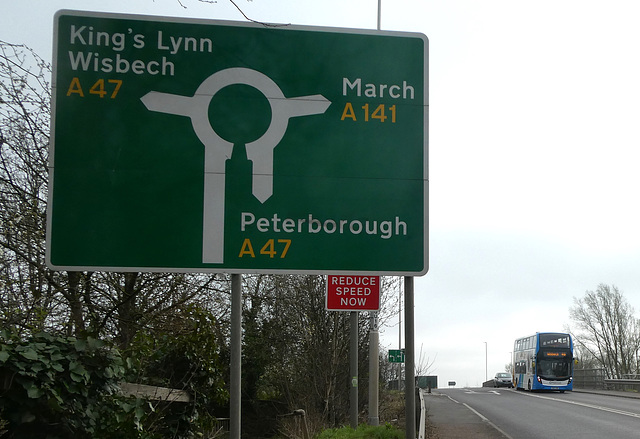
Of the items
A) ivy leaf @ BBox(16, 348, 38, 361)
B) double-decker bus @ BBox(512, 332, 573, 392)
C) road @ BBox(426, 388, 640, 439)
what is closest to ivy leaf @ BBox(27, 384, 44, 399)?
ivy leaf @ BBox(16, 348, 38, 361)

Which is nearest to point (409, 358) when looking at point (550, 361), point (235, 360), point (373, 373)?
point (235, 360)

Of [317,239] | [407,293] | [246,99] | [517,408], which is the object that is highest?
[246,99]

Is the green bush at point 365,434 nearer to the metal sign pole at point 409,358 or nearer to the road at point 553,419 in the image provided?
the road at point 553,419

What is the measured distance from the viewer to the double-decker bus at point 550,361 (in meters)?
44.7

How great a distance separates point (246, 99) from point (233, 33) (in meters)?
0.45

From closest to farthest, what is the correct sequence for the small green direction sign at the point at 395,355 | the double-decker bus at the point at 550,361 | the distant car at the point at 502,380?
the small green direction sign at the point at 395,355 < the double-decker bus at the point at 550,361 < the distant car at the point at 502,380

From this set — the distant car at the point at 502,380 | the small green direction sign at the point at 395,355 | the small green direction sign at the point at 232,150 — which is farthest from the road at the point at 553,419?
the distant car at the point at 502,380

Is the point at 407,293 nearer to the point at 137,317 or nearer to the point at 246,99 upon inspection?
the point at 246,99

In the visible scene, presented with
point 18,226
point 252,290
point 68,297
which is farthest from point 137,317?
point 252,290

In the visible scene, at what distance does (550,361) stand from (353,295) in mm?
33300

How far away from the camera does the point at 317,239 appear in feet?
16.3

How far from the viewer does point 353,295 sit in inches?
588

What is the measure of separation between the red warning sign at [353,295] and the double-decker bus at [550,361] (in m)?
31.8

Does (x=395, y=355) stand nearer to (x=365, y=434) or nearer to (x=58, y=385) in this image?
(x=365, y=434)
